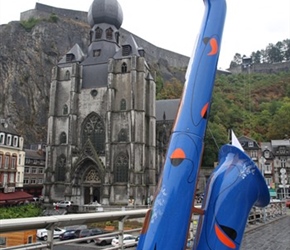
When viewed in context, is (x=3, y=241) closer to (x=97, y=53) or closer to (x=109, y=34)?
(x=97, y=53)

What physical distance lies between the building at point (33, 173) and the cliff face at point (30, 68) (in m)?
9.81

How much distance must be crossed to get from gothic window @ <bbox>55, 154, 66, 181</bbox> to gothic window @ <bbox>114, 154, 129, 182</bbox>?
263 inches

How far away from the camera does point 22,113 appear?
205 ft

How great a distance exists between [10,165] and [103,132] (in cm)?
1117

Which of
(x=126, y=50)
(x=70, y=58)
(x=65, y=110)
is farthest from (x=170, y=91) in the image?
(x=65, y=110)

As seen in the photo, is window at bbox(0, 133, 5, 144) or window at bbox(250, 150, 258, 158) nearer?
window at bbox(0, 133, 5, 144)

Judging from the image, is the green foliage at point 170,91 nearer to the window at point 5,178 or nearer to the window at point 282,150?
the window at point 282,150

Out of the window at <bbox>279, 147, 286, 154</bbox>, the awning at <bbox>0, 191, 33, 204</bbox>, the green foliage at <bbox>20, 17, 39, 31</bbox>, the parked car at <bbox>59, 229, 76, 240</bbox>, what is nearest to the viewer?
the parked car at <bbox>59, 229, 76, 240</bbox>

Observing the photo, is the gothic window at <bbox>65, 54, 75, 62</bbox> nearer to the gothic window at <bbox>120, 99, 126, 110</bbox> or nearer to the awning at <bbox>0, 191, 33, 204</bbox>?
the gothic window at <bbox>120, 99, 126, 110</bbox>

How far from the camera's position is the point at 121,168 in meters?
37.4

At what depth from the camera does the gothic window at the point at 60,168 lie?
39688mm

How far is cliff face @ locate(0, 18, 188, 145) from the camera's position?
204 feet

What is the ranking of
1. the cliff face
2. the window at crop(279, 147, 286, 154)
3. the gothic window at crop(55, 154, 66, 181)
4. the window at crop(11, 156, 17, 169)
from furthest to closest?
the cliff face, the window at crop(279, 147, 286, 154), the gothic window at crop(55, 154, 66, 181), the window at crop(11, 156, 17, 169)

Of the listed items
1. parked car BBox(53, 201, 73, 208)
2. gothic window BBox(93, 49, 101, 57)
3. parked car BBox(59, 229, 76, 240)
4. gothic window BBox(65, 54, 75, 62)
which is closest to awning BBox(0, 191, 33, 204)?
parked car BBox(53, 201, 73, 208)
